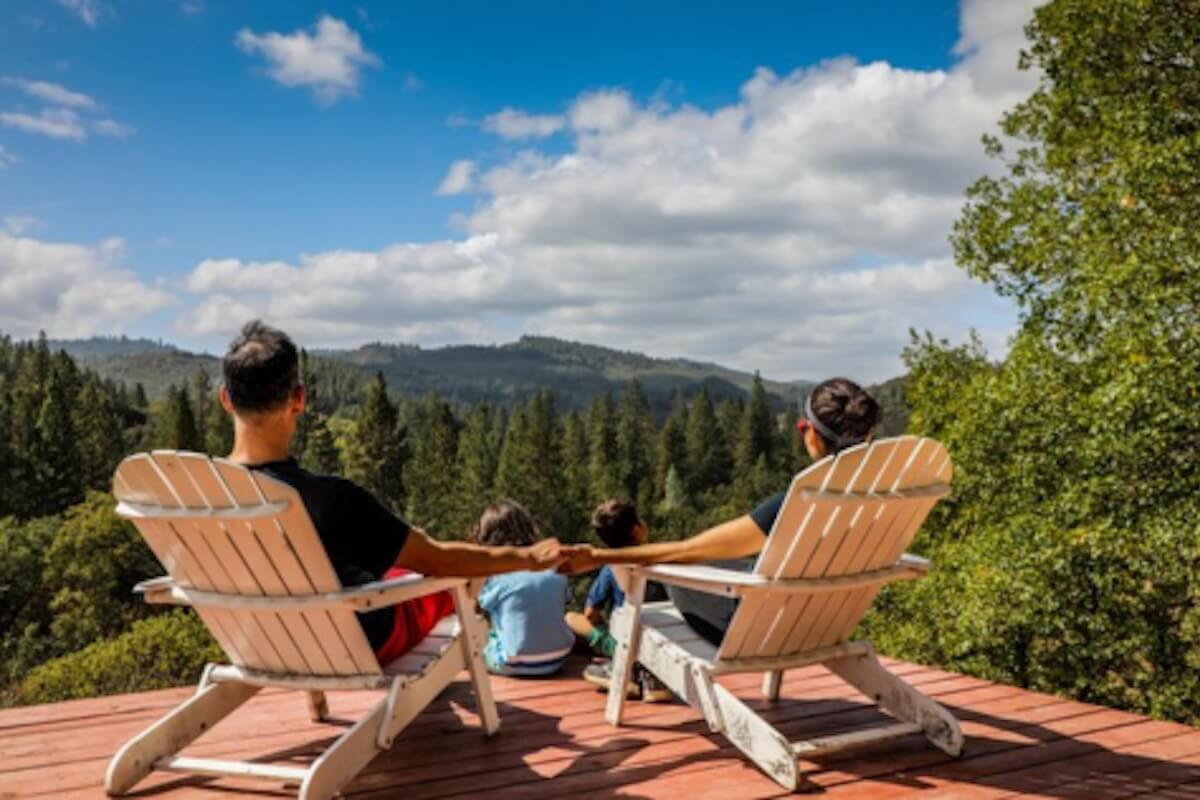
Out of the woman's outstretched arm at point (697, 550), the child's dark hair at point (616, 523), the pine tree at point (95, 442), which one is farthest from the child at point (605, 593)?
the pine tree at point (95, 442)

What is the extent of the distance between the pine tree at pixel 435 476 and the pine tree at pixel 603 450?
10.5m

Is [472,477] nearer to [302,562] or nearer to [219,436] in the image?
[219,436]

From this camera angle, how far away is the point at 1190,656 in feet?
31.1

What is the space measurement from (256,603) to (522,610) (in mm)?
1634

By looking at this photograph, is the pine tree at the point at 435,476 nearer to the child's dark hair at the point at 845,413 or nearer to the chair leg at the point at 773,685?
the chair leg at the point at 773,685

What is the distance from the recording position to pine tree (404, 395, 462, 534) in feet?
183

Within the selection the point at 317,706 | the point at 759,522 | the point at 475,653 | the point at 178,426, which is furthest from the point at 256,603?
the point at 178,426

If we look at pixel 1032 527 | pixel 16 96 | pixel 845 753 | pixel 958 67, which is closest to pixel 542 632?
pixel 845 753

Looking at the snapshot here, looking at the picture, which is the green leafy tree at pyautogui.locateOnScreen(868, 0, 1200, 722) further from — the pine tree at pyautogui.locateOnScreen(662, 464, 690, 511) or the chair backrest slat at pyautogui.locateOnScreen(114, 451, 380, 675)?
the pine tree at pyautogui.locateOnScreen(662, 464, 690, 511)

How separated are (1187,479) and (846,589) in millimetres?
7678

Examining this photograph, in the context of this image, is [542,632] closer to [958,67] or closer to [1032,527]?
[1032,527]

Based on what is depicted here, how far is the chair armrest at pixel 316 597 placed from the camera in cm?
272

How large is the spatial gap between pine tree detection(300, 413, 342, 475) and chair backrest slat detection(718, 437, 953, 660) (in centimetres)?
5744

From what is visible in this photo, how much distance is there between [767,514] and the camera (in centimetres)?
325
